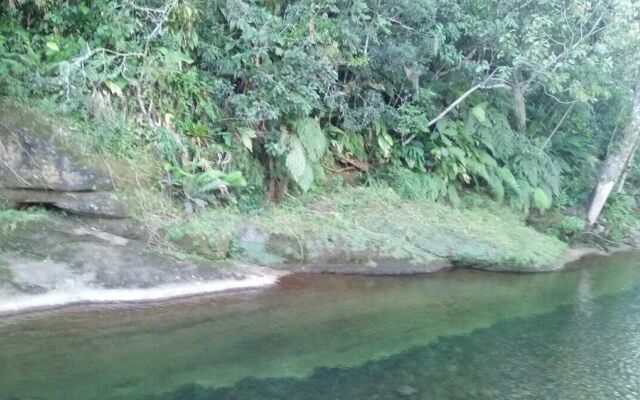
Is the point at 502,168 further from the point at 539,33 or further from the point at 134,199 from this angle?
the point at 134,199

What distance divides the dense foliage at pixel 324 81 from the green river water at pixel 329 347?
2755 mm

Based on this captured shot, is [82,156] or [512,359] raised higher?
[82,156]

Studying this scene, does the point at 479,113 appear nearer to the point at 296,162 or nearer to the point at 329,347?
the point at 296,162

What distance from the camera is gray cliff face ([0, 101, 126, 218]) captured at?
8969mm

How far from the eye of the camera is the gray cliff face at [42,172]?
8.97 meters

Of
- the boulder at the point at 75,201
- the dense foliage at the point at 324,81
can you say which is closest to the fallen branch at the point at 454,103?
the dense foliage at the point at 324,81

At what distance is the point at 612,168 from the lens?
52.1 ft

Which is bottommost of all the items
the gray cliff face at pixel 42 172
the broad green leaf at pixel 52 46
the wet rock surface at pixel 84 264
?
the wet rock surface at pixel 84 264

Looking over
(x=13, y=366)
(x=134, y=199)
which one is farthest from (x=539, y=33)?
(x=13, y=366)

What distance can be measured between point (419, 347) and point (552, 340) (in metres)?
2.10

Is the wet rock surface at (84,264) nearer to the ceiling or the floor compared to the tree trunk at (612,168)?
nearer to the floor

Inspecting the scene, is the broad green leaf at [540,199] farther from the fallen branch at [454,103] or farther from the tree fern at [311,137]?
the tree fern at [311,137]

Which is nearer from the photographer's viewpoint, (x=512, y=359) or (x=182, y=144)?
(x=512, y=359)

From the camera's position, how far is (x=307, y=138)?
11664 millimetres
